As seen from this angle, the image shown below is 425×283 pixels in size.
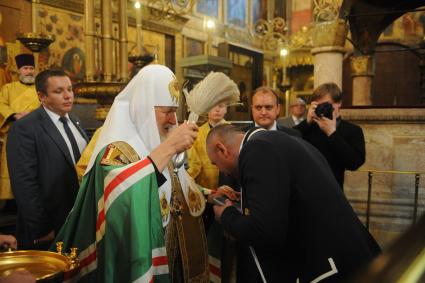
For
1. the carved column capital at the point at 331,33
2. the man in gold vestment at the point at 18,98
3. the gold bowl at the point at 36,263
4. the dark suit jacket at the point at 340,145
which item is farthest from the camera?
the carved column capital at the point at 331,33

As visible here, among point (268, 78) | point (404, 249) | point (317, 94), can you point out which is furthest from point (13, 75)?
point (268, 78)

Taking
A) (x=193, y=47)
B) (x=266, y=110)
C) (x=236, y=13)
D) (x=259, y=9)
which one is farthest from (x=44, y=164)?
(x=259, y=9)

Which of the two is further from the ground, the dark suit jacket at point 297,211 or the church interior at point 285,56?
the church interior at point 285,56

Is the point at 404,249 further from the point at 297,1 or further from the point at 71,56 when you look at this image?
the point at 297,1

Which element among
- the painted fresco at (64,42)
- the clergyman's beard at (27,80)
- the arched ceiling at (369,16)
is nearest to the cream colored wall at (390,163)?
the arched ceiling at (369,16)

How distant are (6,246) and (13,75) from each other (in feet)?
20.0

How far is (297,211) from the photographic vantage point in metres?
1.80

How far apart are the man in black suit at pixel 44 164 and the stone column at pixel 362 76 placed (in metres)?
6.22

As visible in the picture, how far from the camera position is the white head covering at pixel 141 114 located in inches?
90.7

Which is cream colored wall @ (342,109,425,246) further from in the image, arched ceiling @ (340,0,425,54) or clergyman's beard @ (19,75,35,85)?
clergyman's beard @ (19,75,35,85)

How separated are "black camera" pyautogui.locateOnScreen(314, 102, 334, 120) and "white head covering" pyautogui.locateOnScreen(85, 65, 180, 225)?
143cm

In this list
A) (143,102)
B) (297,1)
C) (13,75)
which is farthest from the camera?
(297,1)

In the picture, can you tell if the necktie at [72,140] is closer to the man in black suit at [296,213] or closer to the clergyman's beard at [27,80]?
the man in black suit at [296,213]

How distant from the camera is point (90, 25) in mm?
4680
